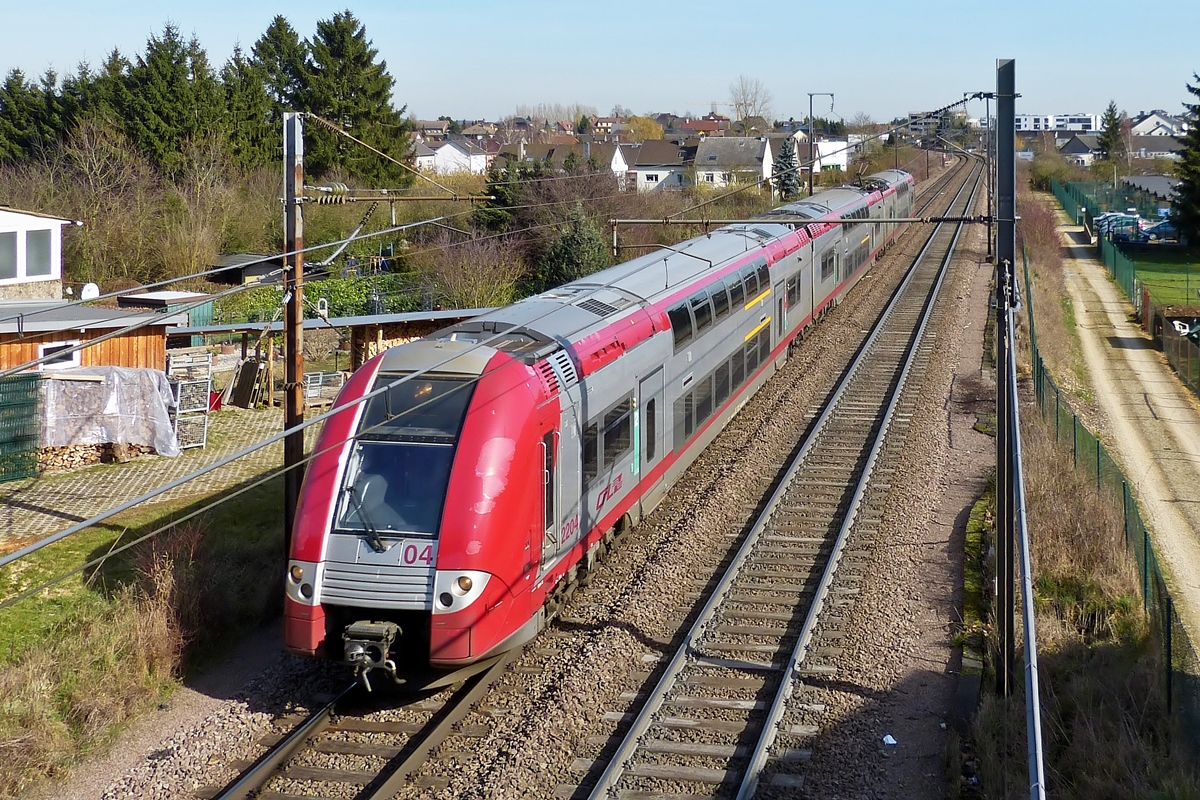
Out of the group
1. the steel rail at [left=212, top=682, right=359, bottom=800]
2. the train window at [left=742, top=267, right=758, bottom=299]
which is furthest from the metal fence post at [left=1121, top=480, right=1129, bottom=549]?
the steel rail at [left=212, top=682, right=359, bottom=800]

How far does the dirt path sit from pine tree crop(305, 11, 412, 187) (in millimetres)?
30960

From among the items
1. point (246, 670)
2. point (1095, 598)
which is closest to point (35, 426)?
point (246, 670)

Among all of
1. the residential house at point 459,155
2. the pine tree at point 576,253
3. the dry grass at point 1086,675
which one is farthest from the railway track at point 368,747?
the residential house at point 459,155

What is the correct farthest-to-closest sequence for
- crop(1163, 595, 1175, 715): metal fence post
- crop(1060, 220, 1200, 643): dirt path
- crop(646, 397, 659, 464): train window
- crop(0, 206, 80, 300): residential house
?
crop(0, 206, 80, 300): residential house, crop(1060, 220, 1200, 643): dirt path, crop(646, 397, 659, 464): train window, crop(1163, 595, 1175, 715): metal fence post

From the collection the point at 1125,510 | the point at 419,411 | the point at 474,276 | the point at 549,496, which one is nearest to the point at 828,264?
the point at 474,276

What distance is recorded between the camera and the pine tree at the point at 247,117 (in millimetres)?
48000

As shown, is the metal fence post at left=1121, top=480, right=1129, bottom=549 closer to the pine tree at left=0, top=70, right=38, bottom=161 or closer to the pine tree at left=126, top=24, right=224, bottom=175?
the pine tree at left=126, top=24, right=224, bottom=175

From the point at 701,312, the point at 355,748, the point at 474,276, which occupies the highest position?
the point at 474,276

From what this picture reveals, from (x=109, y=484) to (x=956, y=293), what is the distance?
80.2 feet

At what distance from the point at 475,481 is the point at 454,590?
92cm

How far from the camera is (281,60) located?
5678cm

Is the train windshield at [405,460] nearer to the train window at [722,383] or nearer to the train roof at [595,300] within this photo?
the train roof at [595,300]

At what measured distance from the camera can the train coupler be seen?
9.16 metres

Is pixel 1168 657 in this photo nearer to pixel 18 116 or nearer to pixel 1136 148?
pixel 18 116
